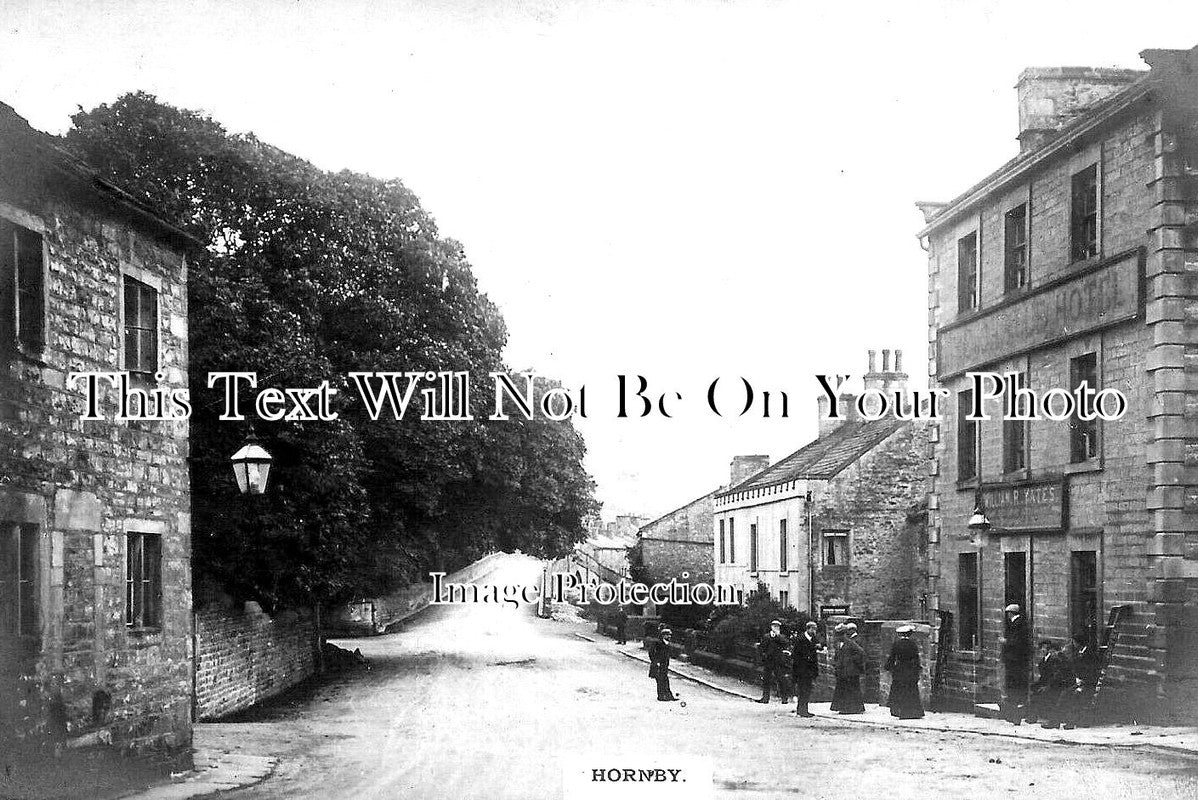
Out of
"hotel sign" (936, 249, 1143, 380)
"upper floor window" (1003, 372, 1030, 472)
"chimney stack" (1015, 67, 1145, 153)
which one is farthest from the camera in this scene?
"chimney stack" (1015, 67, 1145, 153)

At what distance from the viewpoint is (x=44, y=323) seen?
10.3 m

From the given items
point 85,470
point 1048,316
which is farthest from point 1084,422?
point 85,470

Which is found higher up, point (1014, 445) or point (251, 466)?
point (1014, 445)

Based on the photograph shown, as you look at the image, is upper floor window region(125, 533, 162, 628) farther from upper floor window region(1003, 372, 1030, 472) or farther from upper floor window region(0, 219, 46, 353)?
upper floor window region(1003, 372, 1030, 472)

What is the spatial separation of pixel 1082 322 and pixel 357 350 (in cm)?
772

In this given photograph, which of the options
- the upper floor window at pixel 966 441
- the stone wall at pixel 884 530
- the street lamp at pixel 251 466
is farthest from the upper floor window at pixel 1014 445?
the stone wall at pixel 884 530

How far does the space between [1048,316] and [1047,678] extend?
3669mm

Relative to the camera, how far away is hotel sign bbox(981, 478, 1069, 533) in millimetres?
12148

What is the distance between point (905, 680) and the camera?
15625mm

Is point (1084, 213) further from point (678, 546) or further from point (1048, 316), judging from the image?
point (678, 546)

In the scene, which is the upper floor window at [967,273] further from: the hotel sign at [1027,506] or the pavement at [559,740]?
the pavement at [559,740]

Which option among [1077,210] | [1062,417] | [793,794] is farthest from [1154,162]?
[793,794]

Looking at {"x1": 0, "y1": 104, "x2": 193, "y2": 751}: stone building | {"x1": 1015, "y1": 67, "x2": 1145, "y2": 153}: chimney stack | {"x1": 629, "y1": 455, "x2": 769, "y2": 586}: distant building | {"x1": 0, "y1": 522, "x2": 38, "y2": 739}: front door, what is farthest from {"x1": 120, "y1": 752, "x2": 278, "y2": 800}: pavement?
{"x1": 1015, "y1": 67, "x2": 1145, "y2": 153}: chimney stack

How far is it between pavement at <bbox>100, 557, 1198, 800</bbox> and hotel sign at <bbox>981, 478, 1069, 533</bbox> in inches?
83.7
